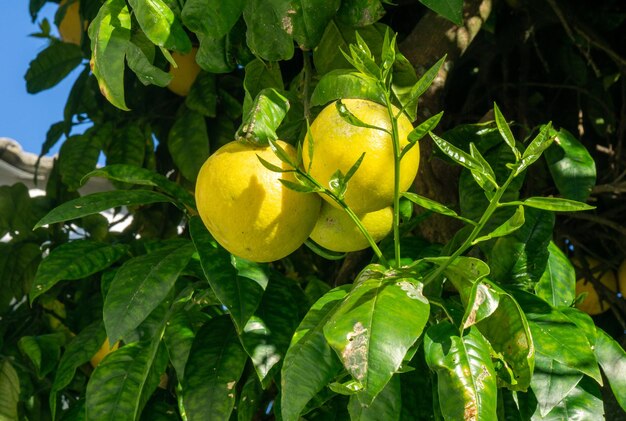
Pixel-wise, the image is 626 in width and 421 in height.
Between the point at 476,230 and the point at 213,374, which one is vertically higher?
the point at 476,230

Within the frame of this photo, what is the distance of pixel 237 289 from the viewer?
2.69ft

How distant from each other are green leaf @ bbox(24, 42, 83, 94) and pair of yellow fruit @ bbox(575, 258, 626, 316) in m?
0.94

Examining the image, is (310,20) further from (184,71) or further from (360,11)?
(184,71)

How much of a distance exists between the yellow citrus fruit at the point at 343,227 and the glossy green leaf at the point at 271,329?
9 centimetres

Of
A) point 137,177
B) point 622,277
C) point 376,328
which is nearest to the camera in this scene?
point 376,328

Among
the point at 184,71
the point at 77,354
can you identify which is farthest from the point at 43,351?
the point at 184,71

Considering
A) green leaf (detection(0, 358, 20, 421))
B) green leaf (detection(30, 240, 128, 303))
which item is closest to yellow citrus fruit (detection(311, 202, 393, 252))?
green leaf (detection(30, 240, 128, 303))

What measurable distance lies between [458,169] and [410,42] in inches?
6.4

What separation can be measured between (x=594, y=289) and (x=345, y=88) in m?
0.85

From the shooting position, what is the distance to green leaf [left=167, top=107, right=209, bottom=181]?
4.35 ft

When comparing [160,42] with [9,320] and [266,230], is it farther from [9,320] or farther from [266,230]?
[9,320]

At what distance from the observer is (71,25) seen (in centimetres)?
163

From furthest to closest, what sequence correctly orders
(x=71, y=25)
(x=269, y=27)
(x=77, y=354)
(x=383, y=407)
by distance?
(x=71, y=25) → (x=77, y=354) → (x=269, y=27) → (x=383, y=407)

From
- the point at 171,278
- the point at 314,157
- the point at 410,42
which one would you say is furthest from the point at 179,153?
the point at 314,157
